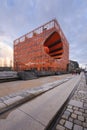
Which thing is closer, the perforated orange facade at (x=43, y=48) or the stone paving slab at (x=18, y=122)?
the stone paving slab at (x=18, y=122)

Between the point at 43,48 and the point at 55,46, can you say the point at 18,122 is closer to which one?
the point at 43,48

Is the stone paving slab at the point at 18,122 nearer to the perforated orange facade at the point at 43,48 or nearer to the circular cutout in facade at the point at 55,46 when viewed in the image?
the perforated orange facade at the point at 43,48

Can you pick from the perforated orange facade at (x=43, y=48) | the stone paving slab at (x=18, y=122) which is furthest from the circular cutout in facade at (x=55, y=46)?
the stone paving slab at (x=18, y=122)

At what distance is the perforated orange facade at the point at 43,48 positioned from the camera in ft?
122

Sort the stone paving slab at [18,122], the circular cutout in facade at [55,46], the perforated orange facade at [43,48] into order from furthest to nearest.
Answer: the circular cutout in facade at [55,46], the perforated orange facade at [43,48], the stone paving slab at [18,122]

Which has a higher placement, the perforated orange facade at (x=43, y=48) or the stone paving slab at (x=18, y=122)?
the perforated orange facade at (x=43, y=48)

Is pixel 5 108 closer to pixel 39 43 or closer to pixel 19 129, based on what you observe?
pixel 19 129

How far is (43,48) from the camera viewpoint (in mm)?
38438

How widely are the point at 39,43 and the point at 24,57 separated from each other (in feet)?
47.3

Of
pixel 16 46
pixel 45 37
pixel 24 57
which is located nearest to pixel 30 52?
pixel 24 57

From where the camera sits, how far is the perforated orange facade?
37069mm

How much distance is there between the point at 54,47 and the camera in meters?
46.7

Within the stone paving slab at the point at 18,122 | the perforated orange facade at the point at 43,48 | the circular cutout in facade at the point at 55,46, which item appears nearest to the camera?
the stone paving slab at the point at 18,122

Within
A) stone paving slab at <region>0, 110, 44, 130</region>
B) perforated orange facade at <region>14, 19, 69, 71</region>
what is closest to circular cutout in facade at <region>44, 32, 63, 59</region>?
perforated orange facade at <region>14, 19, 69, 71</region>
